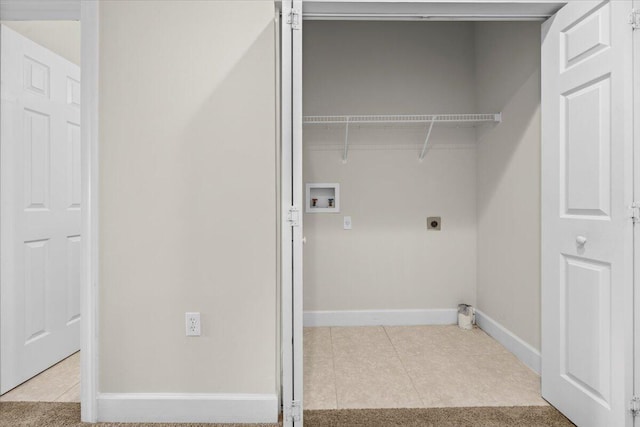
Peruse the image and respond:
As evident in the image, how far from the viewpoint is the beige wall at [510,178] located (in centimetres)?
251

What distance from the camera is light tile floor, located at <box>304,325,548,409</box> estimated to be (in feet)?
6.90

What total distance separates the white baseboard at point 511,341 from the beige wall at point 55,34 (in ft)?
11.8

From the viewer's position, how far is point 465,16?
2000mm

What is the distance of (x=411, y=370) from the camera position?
2.46 m

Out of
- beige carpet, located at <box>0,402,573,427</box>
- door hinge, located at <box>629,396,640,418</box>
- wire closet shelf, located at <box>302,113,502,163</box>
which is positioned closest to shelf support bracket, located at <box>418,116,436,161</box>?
wire closet shelf, located at <box>302,113,502,163</box>

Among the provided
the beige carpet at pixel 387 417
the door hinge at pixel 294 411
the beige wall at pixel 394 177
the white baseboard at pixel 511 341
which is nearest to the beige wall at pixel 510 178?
the white baseboard at pixel 511 341

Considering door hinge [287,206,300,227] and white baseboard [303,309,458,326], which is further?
white baseboard [303,309,458,326]

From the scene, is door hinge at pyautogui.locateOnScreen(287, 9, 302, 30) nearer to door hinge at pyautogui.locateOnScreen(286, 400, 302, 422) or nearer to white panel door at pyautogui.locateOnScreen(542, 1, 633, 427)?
white panel door at pyautogui.locateOnScreen(542, 1, 633, 427)

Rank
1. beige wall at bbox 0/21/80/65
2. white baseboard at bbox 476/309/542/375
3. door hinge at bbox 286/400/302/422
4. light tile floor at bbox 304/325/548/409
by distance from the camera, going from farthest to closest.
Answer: white baseboard at bbox 476/309/542/375 < beige wall at bbox 0/21/80/65 < light tile floor at bbox 304/325/548/409 < door hinge at bbox 286/400/302/422

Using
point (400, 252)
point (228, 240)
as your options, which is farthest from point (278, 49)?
point (400, 252)

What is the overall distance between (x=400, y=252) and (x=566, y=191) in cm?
161

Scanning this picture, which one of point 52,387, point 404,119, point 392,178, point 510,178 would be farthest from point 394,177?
point 52,387

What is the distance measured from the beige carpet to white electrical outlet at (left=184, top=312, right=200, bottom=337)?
1.44 ft

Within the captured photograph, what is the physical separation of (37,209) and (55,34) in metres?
1.16
